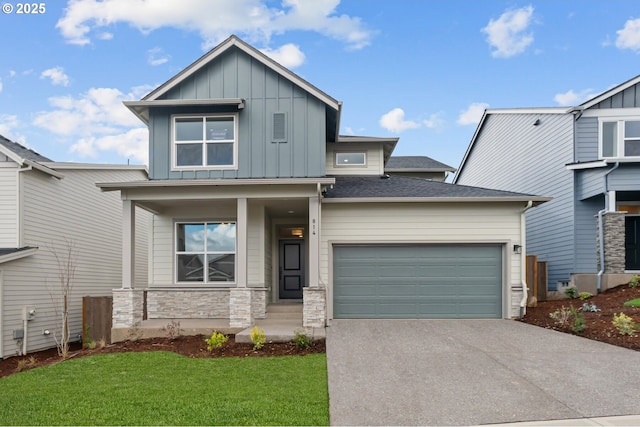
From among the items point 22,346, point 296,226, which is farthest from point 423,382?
point 22,346

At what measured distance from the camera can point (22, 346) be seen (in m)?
12.2

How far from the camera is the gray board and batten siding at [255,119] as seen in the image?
40.0 ft

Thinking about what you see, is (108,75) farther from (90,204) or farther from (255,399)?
(255,399)

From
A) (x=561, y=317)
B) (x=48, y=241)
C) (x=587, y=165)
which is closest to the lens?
(x=561, y=317)

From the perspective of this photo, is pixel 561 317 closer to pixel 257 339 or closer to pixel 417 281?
pixel 417 281

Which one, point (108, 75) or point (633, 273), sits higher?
point (108, 75)

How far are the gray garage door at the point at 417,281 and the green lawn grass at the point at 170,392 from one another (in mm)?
4008

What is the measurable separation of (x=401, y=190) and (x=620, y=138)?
25.9ft

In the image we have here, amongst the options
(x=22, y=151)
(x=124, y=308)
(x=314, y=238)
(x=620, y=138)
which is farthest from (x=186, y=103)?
(x=620, y=138)

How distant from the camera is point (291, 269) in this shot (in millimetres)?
14336

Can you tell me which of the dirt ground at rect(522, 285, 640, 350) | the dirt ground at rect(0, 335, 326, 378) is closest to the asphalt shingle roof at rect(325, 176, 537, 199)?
the dirt ground at rect(522, 285, 640, 350)

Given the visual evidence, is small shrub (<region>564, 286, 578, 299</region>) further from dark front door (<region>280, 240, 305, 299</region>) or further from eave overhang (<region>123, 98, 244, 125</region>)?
eave overhang (<region>123, 98, 244, 125</region>)

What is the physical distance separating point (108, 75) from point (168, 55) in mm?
2075

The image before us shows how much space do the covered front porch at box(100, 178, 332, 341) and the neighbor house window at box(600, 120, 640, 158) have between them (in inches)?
395
